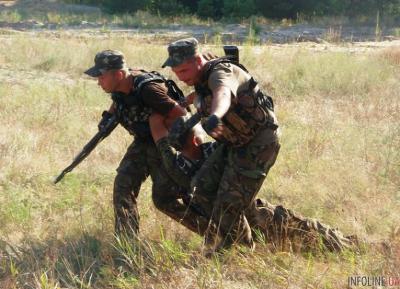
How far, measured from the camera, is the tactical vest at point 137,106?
13.6 ft

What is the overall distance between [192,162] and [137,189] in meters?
0.45

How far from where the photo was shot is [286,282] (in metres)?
3.45

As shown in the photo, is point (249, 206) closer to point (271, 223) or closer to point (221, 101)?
point (271, 223)

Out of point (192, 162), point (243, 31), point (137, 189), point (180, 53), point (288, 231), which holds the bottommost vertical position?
point (243, 31)

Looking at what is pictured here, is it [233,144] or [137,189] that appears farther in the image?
[137,189]

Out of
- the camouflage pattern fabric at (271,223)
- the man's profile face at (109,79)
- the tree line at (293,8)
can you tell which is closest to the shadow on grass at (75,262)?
the camouflage pattern fabric at (271,223)

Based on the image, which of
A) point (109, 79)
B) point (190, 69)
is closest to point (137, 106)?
point (109, 79)

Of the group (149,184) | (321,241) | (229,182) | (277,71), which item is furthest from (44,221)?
(277,71)

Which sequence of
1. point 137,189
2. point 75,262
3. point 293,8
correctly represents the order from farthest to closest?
1. point 293,8
2. point 137,189
3. point 75,262

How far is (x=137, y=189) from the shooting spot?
434cm

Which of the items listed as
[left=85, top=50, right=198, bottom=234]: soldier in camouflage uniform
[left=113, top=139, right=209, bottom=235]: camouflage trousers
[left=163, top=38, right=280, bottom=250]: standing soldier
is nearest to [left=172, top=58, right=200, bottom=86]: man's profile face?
[left=163, top=38, right=280, bottom=250]: standing soldier

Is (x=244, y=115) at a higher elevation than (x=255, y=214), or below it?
higher

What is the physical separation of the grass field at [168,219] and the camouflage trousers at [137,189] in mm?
157

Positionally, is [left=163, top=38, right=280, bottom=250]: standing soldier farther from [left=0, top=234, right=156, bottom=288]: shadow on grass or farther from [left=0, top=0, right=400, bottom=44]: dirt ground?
[left=0, top=0, right=400, bottom=44]: dirt ground
